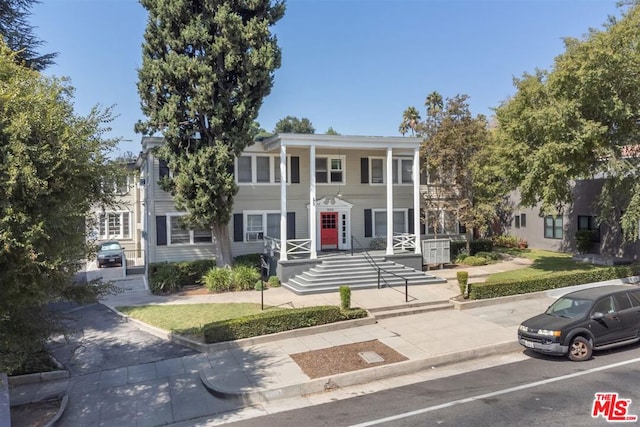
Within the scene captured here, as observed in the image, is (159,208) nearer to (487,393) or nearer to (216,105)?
(216,105)

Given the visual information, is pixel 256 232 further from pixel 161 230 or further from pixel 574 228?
pixel 574 228

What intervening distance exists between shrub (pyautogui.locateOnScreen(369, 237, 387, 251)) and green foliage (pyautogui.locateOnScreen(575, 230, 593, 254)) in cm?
1204

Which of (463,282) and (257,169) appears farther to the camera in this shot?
(257,169)

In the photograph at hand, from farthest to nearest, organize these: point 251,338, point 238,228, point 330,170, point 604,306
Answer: point 330,170 → point 238,228 → point 251,338 → point 604,306

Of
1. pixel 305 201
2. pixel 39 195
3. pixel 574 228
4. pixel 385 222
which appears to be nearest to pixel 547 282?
pixel 385 222

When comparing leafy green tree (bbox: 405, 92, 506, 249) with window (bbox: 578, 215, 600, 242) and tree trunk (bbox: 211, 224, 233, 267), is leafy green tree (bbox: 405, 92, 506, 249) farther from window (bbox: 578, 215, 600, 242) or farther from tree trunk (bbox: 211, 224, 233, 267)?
tree trunk (bbox: 211, 224, 233, 267)

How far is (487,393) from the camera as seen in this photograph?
27.6ft

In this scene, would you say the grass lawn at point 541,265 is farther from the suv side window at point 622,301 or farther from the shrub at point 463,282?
the suv side window at point 622,301

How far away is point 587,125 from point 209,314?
52.7 feet

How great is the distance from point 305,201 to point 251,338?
12159 mm

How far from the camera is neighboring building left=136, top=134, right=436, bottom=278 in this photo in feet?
67.8

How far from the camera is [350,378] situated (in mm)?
9617

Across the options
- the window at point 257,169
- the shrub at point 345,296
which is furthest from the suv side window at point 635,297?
the window at point 257,169

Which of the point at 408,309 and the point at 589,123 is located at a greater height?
the point at 589,123
